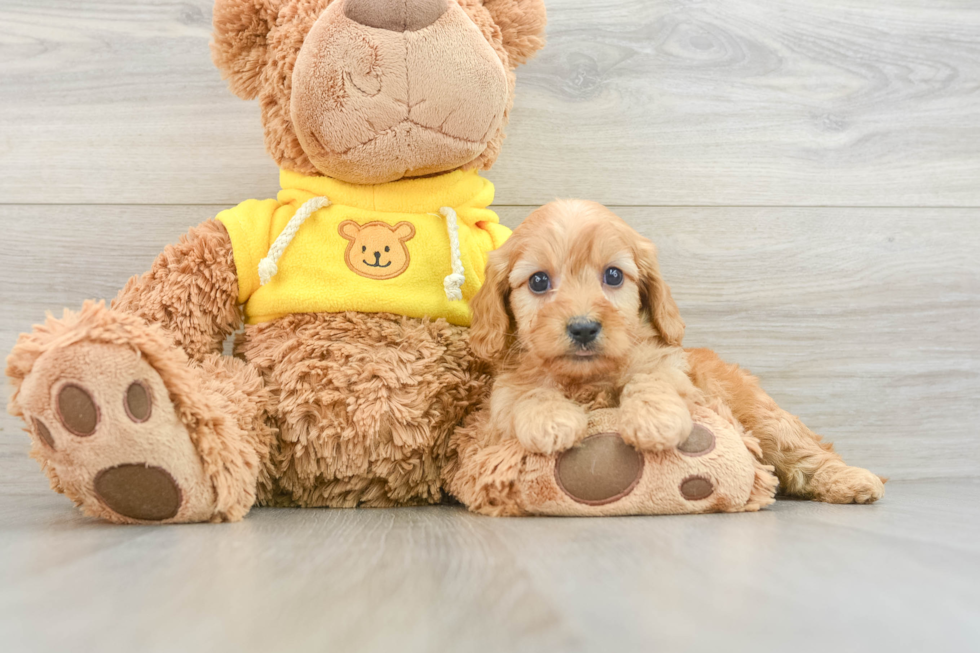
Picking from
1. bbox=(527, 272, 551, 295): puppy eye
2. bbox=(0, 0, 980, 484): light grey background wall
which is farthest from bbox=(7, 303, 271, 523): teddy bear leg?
bbox=(0, 0, 980, 484): light grey background wall

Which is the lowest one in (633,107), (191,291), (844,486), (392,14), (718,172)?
(844,486)

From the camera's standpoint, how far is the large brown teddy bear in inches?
45.6

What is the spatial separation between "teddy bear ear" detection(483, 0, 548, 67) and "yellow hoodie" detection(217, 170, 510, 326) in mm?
274

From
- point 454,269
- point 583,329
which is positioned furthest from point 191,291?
point 583,329

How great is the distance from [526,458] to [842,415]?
102 centimetres

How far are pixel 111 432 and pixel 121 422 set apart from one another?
0.06ft

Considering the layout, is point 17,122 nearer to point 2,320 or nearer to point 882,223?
point 2,320

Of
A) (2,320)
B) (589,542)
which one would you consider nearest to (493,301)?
(589,542)

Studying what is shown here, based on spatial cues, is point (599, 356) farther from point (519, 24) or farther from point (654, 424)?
point (519, 24)

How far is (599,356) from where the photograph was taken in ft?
3.58

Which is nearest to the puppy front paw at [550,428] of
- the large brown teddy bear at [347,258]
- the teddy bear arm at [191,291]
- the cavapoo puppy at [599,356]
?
the cavapoo puppy at [599,356]

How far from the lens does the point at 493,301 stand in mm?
1209

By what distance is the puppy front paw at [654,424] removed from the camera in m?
1.03

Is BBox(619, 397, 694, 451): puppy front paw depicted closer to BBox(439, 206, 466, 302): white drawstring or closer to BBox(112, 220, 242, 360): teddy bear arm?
BBox(439, 206, 466, 302): white drawstring
